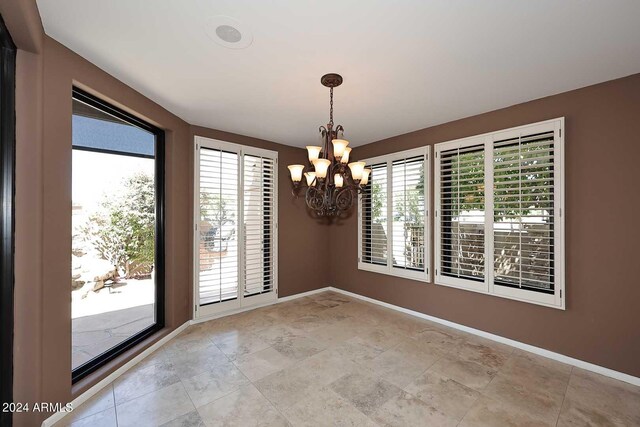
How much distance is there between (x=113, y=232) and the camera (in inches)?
104

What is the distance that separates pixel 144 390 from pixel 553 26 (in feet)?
13.1

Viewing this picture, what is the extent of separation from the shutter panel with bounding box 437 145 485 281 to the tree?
360 centimetres

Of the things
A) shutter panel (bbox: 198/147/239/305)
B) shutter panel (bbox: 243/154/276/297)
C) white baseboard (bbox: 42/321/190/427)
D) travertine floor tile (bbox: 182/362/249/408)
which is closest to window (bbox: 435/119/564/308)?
shutter panel (bbox: 243/154/276/297)

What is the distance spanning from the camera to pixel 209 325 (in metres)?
3.44

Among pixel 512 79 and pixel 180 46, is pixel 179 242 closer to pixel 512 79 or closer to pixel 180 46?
pixel 180 46

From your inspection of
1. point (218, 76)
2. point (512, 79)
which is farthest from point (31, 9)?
point (512, 79)

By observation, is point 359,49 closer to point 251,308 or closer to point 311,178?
point 311,178

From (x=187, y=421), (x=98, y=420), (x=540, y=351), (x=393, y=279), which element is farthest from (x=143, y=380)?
(x=540, y=351)

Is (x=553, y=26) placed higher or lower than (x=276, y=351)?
higher

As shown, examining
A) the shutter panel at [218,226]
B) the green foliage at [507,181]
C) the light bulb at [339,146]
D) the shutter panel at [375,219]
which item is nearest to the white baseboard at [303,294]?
the shutter panel at [218,226]

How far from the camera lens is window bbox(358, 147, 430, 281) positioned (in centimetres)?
366

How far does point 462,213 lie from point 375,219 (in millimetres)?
1333

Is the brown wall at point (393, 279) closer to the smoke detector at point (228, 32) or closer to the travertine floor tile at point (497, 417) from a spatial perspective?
the smoke detector at point (228, 32)

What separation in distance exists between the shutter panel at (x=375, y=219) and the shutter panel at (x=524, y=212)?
4.96ft
